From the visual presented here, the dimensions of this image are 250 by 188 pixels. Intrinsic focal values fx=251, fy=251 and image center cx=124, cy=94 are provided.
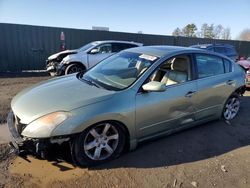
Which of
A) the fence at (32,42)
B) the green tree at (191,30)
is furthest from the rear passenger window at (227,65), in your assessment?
the green tree at (191,30)

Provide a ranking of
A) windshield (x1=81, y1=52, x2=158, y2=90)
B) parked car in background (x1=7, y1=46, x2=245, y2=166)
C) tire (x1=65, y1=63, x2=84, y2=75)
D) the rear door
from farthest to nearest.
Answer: tire (x1=65, y1=63, x2=84, y2=75) → the rear door → windshield (x1=81, y1=52, x2=158, y2=90) → parked car in background (x1=7, y1=46, x2=245, y2=166)

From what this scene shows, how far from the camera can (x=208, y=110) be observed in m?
4.64

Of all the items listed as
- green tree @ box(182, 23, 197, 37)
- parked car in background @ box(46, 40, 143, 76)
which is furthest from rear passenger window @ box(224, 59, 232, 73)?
green tree @ box(182, 23, 197, 37)

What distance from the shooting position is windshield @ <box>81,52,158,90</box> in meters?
3.77

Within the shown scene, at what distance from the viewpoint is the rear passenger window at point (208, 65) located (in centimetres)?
447

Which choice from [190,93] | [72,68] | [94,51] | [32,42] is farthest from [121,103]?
[32,42]

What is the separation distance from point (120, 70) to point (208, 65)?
5.58 feet

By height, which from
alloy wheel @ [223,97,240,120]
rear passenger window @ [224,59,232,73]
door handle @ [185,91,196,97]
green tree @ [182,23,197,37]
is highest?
green tree @ [182,23,197,37]

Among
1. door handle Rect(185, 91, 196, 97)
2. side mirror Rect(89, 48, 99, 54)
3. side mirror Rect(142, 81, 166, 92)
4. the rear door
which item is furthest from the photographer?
side mirror Rect(89, 48, 99, 54)

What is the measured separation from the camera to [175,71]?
440 cm

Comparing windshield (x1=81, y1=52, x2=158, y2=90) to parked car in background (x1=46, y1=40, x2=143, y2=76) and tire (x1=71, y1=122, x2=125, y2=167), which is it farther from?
parked car in background (x1=46, y1=40, x2=143, y2=76)

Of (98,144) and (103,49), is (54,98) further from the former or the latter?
(103,49)

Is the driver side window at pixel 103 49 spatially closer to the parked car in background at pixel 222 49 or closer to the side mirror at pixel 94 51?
the side mirror at pixel 94 51

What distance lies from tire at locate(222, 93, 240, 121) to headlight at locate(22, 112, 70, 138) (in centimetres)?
351
